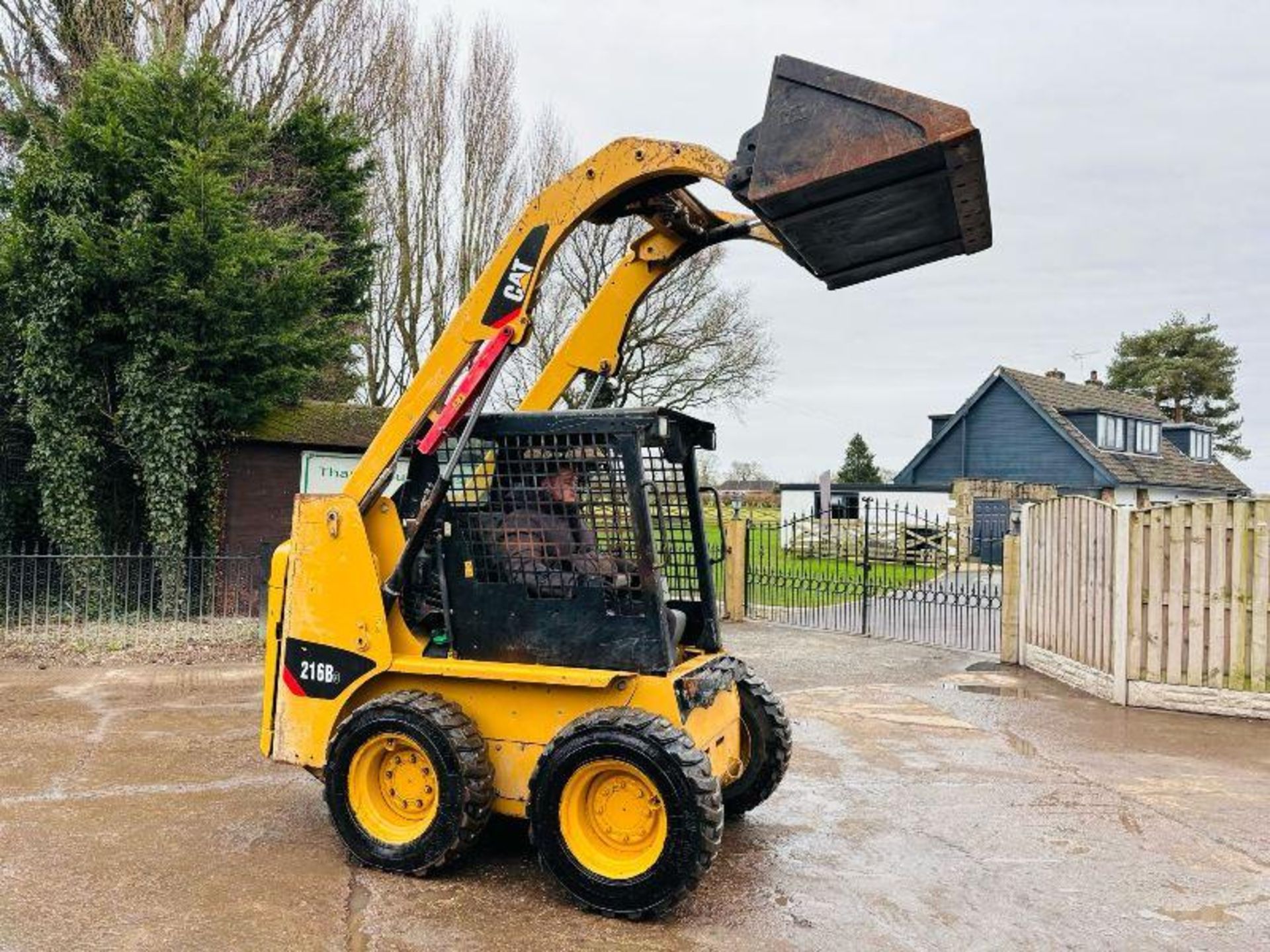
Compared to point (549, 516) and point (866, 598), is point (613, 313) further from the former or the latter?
point (866, 598)

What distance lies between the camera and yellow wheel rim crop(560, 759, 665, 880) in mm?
4520

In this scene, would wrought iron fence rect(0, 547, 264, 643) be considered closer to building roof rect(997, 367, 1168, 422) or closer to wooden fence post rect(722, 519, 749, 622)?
wooden fence post rect(722, 519, 749, 622)

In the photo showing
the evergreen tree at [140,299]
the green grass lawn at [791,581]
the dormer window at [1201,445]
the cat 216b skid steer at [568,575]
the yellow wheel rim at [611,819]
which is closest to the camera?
the cat 216b skid steer at [568,575]

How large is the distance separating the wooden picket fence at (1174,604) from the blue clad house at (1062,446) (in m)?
24.2

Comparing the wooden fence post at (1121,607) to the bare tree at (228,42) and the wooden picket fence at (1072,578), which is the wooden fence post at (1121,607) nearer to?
the wooden picket fence at (1072,578)

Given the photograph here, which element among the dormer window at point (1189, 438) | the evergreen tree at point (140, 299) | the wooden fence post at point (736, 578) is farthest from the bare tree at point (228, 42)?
the dormer window at point (1189, 438)

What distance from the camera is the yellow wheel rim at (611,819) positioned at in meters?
4.52

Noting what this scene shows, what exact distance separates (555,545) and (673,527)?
81cm

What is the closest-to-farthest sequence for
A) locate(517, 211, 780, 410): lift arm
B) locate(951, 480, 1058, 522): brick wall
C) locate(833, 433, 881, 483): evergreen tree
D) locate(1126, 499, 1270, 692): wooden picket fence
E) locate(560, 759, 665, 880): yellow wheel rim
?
locate(560, 759, 665, 880): yellow wheel rim
locate(517, 211, 780, 410): lift arm
locate(1126, 499, 1270, 692): wooden picket fence
locate(951, 480, 1058, 522): brick wall
locate(833, 433, 881, 483): evergreen tree

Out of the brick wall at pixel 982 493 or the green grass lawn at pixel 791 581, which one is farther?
the brick wall at pixel 982 493

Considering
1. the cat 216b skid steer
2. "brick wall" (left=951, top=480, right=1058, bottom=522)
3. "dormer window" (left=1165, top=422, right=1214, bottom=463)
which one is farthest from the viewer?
"dormer window" (left=1165, top=422, right=1214, bottom=463)

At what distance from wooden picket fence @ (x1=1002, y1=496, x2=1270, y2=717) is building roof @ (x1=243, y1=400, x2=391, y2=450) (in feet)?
28.9

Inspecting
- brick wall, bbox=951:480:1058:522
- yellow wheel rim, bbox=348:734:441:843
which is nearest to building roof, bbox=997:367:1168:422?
brick wall, bbox=951:480:1058:522

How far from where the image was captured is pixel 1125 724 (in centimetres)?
850
